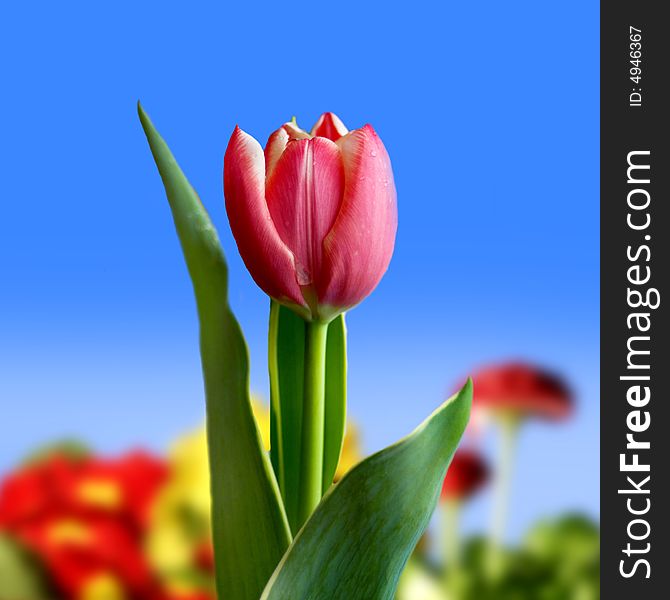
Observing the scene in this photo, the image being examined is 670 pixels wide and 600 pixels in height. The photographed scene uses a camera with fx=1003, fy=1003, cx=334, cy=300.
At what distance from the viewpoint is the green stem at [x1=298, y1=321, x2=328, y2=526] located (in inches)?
19.2

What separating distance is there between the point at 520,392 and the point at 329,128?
543mm

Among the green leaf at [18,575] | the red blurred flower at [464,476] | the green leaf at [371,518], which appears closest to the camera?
the green leaf at [371,518]

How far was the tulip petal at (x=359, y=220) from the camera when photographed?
0.45m

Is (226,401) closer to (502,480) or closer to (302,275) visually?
(302,275)

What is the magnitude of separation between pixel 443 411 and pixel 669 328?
36 centimetres

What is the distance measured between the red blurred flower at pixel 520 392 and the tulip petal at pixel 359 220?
1.72 feet

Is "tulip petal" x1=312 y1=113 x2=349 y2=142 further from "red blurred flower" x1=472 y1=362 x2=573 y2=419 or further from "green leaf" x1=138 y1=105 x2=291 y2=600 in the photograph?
"red blurred flower" x1=472 y1=362 x2=573 y2=419

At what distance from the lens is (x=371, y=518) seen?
0.45 metres

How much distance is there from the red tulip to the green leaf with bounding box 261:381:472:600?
0.08m

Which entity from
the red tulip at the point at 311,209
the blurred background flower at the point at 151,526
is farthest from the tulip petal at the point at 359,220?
the blurred background flower at the point at 151,526

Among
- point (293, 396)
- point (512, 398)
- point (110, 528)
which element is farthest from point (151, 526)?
point (512, 398)

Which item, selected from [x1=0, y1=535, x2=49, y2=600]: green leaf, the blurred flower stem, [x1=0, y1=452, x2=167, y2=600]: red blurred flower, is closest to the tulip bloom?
the blurred flower stem

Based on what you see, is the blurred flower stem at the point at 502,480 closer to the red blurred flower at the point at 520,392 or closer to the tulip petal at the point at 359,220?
the red blurred flower at the point at 520,392

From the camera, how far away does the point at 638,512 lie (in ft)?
2.57
